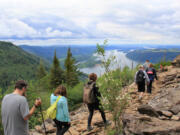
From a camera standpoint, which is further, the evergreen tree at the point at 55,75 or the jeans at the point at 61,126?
the evergreen tree at the point at 55,75

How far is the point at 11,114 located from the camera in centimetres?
349

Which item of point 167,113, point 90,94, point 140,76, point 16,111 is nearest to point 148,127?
point 167,113

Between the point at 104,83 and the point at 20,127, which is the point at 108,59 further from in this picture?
the point at 20,127

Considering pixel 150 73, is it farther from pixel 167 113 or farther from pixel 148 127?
pixel 148 127

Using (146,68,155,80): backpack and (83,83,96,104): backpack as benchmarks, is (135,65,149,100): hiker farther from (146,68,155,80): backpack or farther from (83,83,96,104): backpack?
(83,83,96,104): backpack

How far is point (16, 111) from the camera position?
11.4 feet

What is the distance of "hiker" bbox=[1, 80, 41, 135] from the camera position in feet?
11.3

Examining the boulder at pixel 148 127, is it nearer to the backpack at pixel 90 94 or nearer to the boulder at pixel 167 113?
the boulder at pixel 167 113

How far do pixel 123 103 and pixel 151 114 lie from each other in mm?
1068

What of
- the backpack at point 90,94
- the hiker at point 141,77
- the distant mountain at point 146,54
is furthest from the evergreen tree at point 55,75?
the backpack at point 90,94

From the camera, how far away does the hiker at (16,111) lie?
3447 mm

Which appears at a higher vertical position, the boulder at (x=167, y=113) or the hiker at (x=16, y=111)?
the hiker at (x=16, y=111)

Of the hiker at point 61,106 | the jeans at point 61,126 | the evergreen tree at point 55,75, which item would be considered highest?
the hiker at point 61,106

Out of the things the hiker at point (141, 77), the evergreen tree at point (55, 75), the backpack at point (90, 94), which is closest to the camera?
the backpack at point (90, 94)
